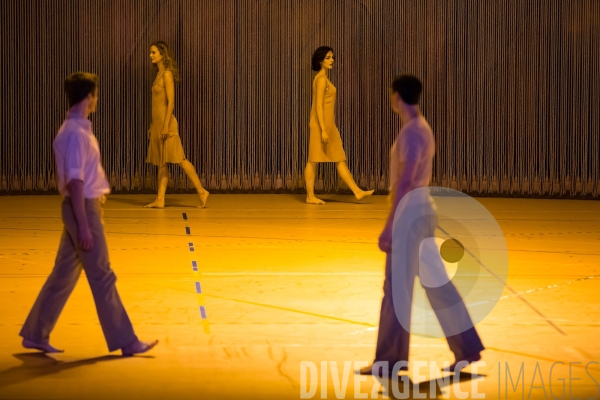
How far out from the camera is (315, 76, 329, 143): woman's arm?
404 inches

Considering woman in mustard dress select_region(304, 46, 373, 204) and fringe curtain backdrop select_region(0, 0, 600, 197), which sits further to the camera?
fringe curtain backdrop select_region(0, 0, 600, 197)

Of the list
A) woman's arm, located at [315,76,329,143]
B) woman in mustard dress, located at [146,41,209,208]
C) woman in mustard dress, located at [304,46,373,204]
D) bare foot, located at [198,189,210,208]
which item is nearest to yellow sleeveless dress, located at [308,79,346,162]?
woman in mustard dress, located at [304,46,373,204]

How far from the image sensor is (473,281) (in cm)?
598

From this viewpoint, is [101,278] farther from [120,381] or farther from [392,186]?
[392,186]

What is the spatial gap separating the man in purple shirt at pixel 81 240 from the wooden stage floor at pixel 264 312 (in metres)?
0.12

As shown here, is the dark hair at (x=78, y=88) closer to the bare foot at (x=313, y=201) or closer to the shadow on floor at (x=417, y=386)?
the shadow on floor at (x=417, y=386)

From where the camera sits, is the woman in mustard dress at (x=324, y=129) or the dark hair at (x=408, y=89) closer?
the dark hair at (x=408, y=89)

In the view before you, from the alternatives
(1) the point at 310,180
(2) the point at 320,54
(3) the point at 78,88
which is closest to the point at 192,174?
(1) the point at 310,180

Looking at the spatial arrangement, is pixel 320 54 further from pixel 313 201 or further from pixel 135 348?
pixel 135 348

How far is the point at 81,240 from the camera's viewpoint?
13.2 feet

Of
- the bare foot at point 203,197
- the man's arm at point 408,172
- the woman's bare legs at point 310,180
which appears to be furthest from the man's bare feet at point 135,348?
the woman's bare legs at point 310,180

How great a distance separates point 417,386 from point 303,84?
875 cm

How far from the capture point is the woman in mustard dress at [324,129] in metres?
10.3

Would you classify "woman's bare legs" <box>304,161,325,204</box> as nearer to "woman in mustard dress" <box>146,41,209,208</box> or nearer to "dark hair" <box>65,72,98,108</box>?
"woman in mustard dress" <box>146,41,209,208</box>
